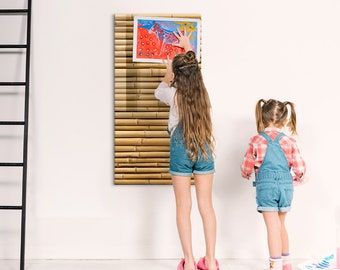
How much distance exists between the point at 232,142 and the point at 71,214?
1.24m

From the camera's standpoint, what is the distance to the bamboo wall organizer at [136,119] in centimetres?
381

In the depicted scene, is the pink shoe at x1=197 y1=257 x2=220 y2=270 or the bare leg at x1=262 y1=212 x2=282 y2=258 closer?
the bare leg at x1=262 y1=212 x2=282 y2=258

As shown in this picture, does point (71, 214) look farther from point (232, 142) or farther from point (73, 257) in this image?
point (232, 142)

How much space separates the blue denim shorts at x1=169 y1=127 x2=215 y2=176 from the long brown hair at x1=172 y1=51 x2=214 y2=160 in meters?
0.03

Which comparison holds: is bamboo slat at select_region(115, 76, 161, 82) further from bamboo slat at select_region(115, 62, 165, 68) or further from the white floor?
the white floor

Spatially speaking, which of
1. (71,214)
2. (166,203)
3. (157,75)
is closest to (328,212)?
(166,203)

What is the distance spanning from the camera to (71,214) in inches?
152

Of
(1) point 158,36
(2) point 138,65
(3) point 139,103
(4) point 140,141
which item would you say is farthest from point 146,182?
(1) point 158,36

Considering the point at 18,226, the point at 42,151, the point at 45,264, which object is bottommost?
the point at 45,264

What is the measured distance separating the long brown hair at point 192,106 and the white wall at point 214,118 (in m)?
0.45

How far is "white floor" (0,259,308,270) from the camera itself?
3625mm

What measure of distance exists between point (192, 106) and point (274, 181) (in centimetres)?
67

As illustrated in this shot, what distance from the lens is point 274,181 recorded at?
332 cm

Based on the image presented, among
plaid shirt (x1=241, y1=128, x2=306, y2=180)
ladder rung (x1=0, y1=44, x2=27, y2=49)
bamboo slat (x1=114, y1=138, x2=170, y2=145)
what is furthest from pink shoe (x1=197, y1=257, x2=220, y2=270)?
ladder rung (x1=0, y1=44, x2=27, y2=49)
